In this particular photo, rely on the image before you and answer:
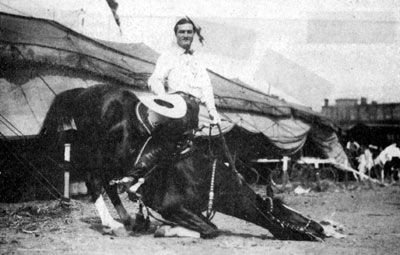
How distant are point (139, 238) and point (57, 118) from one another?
1653 mm

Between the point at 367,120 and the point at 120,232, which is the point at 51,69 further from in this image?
the point at 367,120

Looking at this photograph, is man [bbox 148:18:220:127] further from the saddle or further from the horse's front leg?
the horse's front leg

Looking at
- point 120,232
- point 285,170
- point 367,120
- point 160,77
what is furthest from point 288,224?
point 367,120

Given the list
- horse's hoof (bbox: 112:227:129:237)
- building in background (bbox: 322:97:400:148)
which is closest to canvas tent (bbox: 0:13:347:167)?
horse's hoof (bbox: 112:227:129:237)

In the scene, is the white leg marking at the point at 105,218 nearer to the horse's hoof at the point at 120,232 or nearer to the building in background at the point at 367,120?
the horse's hoof at the point at 120,232

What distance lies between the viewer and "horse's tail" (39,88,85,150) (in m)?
3.83

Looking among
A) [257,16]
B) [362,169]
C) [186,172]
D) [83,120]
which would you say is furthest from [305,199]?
[362,169]

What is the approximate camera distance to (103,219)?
3.33 m

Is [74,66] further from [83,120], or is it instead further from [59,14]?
[83,120]

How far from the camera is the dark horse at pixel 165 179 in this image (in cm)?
333

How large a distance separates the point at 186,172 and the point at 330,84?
3.14 m

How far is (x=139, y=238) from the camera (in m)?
3.16

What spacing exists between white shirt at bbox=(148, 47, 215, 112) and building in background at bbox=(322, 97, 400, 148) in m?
7.21

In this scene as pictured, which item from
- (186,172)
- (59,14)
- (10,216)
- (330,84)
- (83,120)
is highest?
(59,14)
